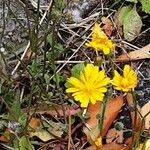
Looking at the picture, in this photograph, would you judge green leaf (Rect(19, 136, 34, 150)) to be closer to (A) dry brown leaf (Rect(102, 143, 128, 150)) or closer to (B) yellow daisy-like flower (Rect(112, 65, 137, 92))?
(A) dry brown leaf (Rect(102, 143, 128, 150))

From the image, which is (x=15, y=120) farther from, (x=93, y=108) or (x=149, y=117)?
(x=149, y=117)

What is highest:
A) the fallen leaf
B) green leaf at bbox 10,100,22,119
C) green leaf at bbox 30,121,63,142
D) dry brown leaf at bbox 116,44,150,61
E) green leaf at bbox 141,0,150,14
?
green leaf at bbox 141,0,150,14

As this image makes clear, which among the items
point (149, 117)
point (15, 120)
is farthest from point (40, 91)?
point (149, 117)

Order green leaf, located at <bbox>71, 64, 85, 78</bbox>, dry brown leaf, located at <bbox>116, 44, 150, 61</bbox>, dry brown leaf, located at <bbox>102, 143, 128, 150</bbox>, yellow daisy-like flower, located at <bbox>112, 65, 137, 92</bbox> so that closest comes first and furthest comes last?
yellow daisy-like flower, located at <bbox>112, 65, 137, 92</bbox> < dry brown leaf, located at <bbox>102, 143, 128, 150</bbox> < green leaf, located at <bbox>71, 64, 85, 78</bbox> < dry brown leaf, located at <bbox>116, 44, 150, 61</bbox>

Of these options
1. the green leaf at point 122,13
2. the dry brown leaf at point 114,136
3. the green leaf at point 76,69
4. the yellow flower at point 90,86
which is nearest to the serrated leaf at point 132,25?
the green leaf at point 122,13

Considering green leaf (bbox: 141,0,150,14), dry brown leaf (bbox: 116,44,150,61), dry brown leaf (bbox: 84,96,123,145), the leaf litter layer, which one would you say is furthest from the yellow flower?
green leaf (bbox: 141,0,150,14)

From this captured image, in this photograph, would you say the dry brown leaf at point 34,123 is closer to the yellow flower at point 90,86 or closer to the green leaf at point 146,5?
the yellow flower at point 90,86
